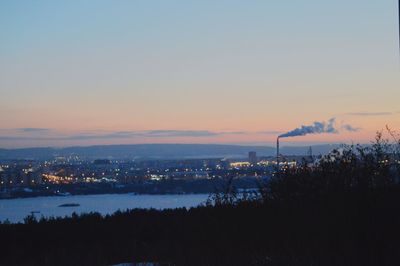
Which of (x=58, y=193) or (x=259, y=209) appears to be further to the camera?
(x=58, y=193)

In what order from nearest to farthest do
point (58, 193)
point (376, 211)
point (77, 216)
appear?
1. point (376, 211)
2. point (77, 216)
3. point (58, 193)

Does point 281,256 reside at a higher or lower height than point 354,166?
lower

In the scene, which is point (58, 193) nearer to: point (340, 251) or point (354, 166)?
point (354, 166)

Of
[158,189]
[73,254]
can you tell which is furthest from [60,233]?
[158,189]

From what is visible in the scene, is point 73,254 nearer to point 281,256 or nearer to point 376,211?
point 281,256

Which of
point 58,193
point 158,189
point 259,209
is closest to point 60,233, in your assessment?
point 259,209

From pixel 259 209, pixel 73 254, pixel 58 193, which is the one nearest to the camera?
pixel 73 254
